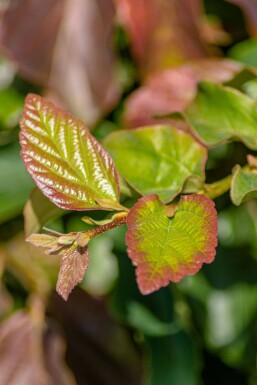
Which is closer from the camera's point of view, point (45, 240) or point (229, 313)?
point (45, 240)

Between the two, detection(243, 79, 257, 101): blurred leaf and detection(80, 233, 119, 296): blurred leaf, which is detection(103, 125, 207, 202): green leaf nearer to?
detection(243, 79, 257, 101): blurred leaf

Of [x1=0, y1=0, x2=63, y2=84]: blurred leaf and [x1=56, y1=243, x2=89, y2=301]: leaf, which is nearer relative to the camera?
[x1=56, y1=243, x2=89, y2=301]: leaf

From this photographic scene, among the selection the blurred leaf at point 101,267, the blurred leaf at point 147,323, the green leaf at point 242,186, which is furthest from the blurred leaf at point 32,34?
the green leaf at point 242,186

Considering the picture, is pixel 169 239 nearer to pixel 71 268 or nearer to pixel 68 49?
pixel 71 268

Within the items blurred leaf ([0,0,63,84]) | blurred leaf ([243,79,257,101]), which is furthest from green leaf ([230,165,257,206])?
blurred leaf ([0,0,63,84])

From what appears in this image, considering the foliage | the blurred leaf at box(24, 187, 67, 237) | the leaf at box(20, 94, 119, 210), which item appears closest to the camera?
the leaf at box(20, 94, 119, 210)

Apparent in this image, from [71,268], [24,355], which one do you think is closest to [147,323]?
[24,355]

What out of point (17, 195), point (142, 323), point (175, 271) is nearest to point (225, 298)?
point (142, 323)
